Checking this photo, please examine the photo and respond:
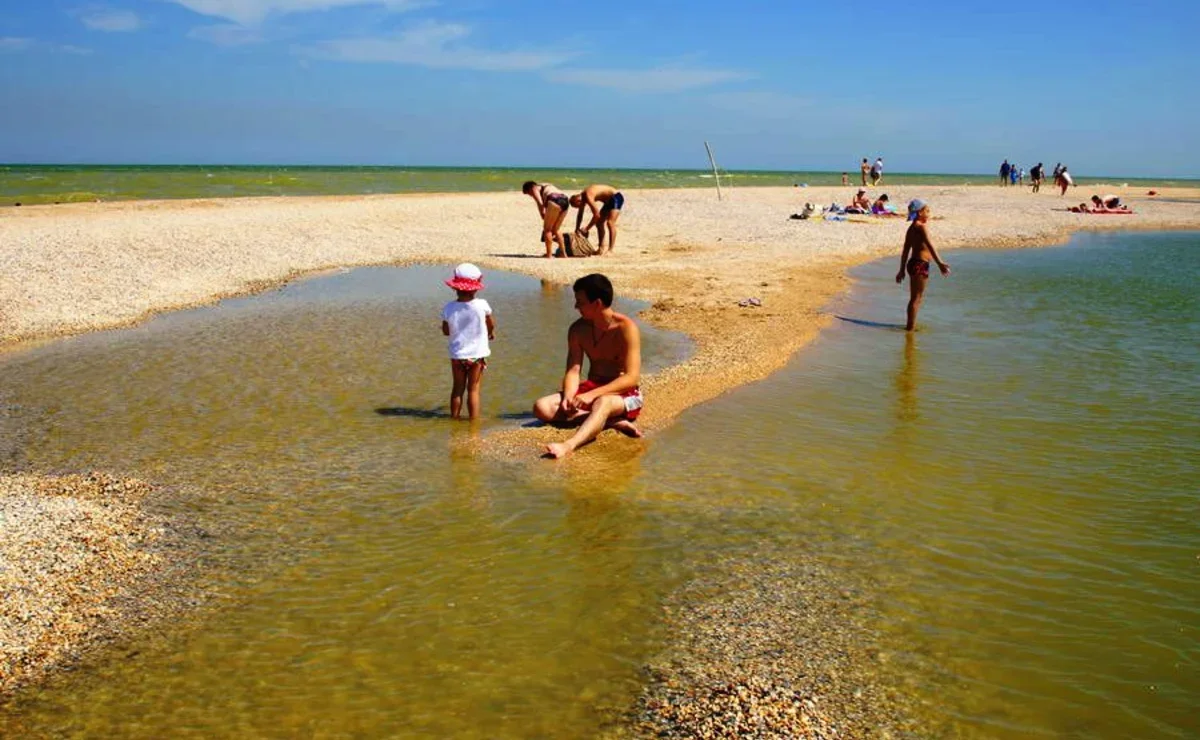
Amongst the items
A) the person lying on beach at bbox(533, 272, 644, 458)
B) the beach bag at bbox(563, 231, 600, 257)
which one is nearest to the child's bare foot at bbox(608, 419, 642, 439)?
the person lying on beach at bbox(533, 272, 644, 458)

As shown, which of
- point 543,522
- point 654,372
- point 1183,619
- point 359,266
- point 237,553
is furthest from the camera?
point 359,266

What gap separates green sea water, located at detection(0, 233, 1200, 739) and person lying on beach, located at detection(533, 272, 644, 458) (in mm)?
406

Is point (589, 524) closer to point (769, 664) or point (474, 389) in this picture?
point (769, 664)

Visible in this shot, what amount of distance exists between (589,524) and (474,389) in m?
2.60

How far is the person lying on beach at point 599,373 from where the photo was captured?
23.4 ft

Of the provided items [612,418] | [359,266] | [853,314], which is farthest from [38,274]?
[853,314]

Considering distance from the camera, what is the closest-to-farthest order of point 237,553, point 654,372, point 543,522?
point 237,553
point 543,522
point 654,372

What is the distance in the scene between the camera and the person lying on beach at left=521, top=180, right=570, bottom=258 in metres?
18.2

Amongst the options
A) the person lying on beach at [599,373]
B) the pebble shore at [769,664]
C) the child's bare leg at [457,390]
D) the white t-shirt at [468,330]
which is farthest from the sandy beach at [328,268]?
the pebble shore at [769,664]

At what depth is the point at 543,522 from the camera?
563 centimetres

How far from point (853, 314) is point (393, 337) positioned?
6.66 meters

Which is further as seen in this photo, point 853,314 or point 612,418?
point 853,314

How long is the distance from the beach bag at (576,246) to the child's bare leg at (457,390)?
11.9 m

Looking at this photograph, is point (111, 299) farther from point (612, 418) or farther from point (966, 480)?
point (966, 480)
